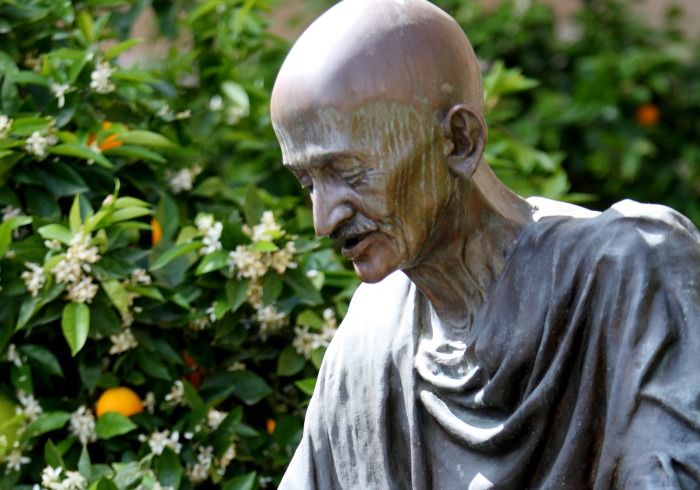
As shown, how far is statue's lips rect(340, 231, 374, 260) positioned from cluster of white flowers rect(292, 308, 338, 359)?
1.04 metres

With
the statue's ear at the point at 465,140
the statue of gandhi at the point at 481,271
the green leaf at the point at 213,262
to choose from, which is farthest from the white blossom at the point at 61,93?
the statue's ear at the point at 465,140

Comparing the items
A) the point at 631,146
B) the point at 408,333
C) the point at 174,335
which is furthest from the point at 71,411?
the point at 631,146

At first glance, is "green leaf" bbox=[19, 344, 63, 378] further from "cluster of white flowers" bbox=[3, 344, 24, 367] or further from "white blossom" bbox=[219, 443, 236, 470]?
"white blossom" bbox=[219, 443, 236, 470]

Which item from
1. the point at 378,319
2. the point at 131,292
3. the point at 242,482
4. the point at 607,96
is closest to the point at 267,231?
the point at 131,292

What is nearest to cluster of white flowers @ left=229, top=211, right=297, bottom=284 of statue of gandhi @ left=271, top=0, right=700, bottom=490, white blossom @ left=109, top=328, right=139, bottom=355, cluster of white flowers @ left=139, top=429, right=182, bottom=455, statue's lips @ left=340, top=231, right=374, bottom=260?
white blossom @ left=109, top=328, right=139, bottom=355

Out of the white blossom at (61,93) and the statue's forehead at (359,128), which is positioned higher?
the statue's forehead at (359,128)

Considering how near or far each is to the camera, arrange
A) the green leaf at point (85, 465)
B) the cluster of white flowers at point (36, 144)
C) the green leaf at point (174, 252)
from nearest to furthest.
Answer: the green leaf at point (85, 465) → the green leaf at point (174, 252) → the cluster of white flowers at point (36, 144)

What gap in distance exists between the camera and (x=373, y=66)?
200 centimetres

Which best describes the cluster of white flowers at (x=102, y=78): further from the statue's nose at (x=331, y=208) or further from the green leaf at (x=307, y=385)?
the statue's nose at (x=331, y=208)

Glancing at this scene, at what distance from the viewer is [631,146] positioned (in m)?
5.57

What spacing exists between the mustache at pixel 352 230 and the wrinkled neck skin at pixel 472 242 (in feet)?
0.37

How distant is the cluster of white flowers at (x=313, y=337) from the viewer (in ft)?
10.3

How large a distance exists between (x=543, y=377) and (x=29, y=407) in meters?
1.31

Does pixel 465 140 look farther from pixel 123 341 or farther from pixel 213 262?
pixel 123 341
